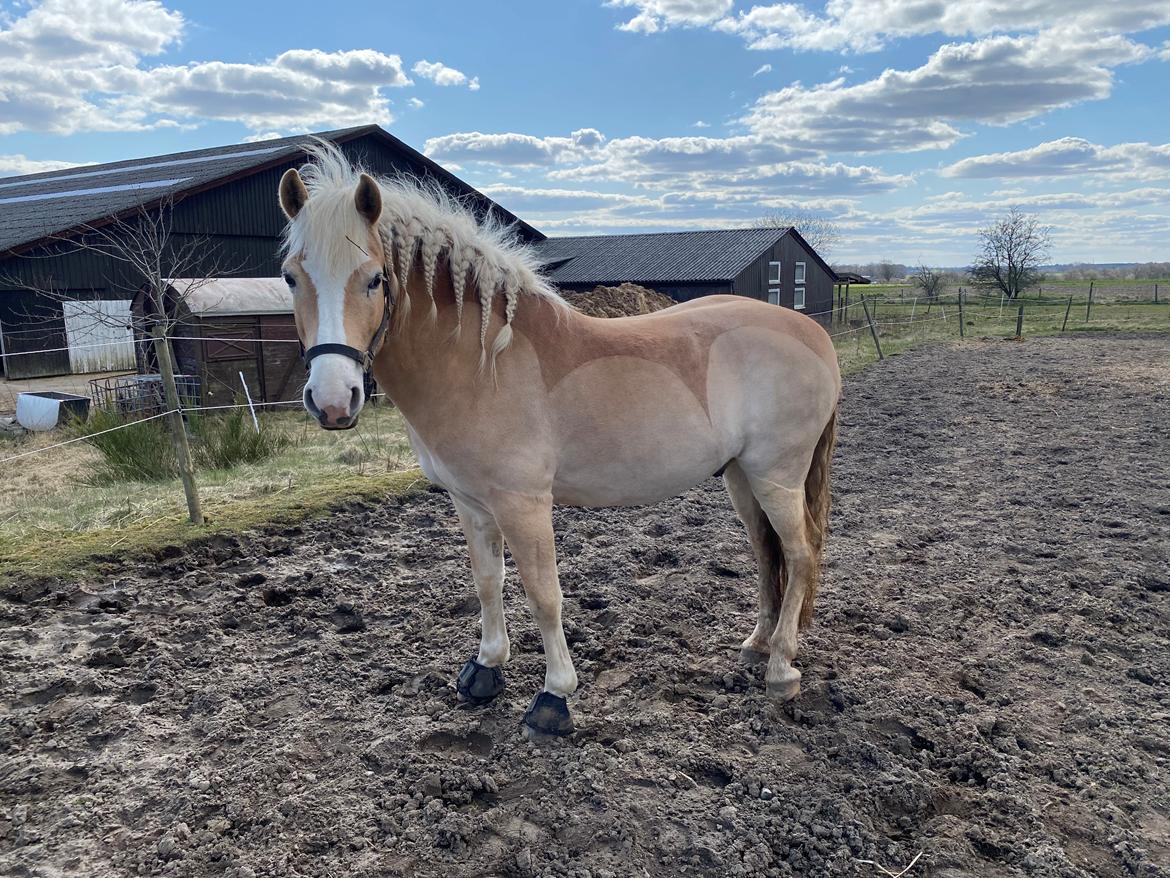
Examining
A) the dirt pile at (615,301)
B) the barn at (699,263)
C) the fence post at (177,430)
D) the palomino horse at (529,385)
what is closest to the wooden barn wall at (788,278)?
the barn at (699,263)

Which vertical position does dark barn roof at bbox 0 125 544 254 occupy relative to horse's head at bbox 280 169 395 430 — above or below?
above

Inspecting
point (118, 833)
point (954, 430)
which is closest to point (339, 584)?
point (118, 833)

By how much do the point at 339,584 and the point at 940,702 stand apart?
3.07 m

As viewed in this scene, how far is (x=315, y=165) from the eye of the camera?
251 centimetres

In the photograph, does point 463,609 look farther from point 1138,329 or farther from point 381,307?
point 1138,329

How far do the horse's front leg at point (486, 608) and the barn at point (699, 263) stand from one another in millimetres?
17873

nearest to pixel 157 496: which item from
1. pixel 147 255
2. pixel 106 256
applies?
pixel 147 255

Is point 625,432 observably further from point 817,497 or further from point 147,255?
point 147,255

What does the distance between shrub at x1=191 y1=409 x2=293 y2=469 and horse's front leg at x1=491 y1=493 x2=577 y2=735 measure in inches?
209

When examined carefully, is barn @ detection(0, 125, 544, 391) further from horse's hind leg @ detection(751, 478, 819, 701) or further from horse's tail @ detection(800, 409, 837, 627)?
horse's hind leg @ detection(751, 478, 819, 701)

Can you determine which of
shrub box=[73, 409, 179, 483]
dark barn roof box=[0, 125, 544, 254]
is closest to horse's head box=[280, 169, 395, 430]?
shrub box=[73, 409, 179, 483]

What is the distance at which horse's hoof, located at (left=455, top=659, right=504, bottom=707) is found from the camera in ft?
9.71

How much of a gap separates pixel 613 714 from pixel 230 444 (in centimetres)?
564

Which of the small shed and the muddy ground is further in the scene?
the small shed
